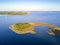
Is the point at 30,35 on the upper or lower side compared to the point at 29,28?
lower

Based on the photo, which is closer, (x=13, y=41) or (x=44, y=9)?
(x=13, y=41)

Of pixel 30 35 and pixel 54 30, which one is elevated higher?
pixel 54 30

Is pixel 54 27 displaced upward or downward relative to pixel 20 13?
downward

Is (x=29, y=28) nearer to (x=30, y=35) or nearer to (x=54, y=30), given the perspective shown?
(x=30, y=35)

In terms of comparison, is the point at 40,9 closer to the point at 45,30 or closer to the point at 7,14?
the point at 45,30

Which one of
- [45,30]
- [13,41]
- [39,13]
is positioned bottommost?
[13,41]

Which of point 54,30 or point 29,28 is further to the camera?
point 29,28

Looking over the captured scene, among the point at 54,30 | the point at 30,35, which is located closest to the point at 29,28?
the point at 30,35

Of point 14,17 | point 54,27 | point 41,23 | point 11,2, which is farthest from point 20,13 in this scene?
point 54,27
